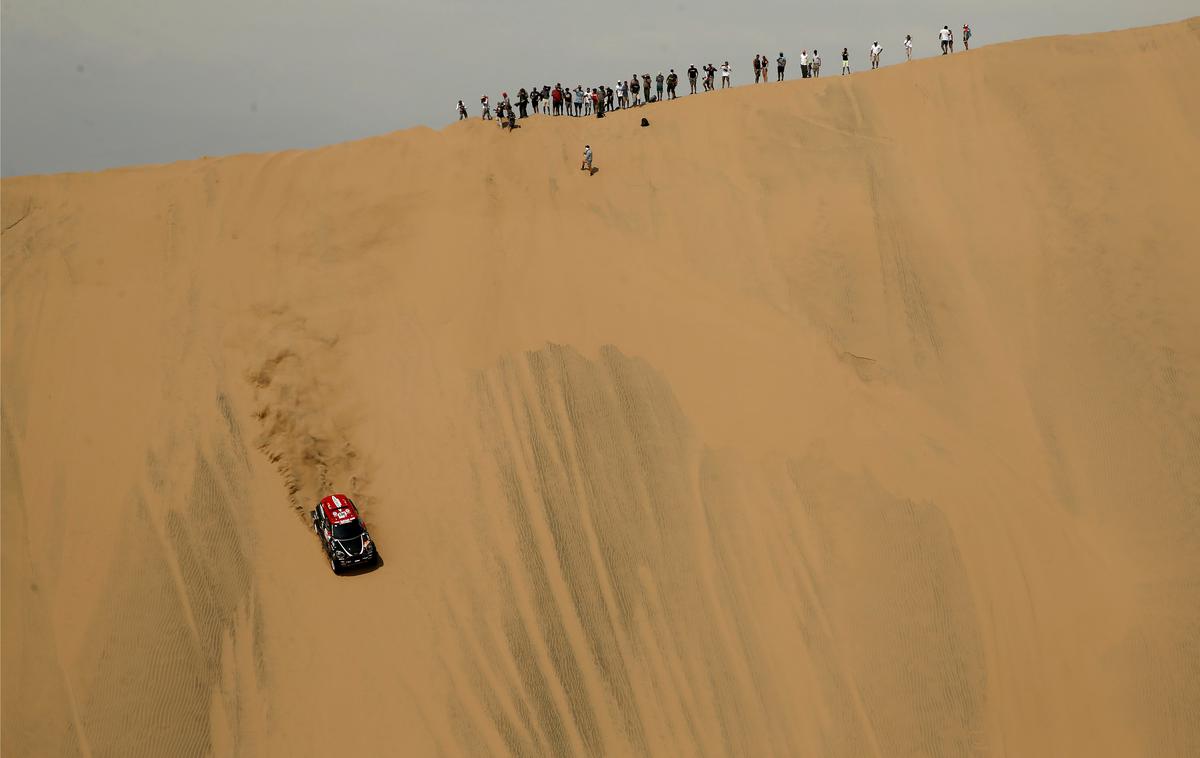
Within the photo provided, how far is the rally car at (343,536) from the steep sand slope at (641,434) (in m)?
0.43

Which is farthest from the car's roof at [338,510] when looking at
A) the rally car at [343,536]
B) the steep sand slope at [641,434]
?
the steep sand slope at [641,434]

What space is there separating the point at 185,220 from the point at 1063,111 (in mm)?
21107

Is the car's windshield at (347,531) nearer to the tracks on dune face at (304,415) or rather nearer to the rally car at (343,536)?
the rally car at (343,536)

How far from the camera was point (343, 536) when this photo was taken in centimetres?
1471

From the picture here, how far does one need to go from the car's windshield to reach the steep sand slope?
80cm

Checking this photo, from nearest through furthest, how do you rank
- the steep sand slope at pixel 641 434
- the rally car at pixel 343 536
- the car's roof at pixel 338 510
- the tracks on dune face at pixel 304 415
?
1. the steep sand slope at pixel 641 434
2. the rally car at pixel 343 536
3. the car's roof at pixel 338 510
4. the tracks on dune face at pixel 304 415

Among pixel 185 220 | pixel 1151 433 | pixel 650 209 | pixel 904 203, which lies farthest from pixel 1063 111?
pixel 185 220

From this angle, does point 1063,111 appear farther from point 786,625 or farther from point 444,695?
point 444,695

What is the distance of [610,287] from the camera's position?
1897 centimetres

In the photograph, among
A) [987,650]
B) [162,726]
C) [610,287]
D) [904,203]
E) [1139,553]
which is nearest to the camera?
[162,726]

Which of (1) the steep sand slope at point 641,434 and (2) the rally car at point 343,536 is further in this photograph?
(2) the rally car at point 343,536

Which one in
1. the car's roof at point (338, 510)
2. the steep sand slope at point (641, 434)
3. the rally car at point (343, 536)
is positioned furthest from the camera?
the car's roof at point (338, 510)

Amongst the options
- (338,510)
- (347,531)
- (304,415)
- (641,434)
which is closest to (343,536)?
(347,531)

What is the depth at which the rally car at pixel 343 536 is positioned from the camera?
14672mm
